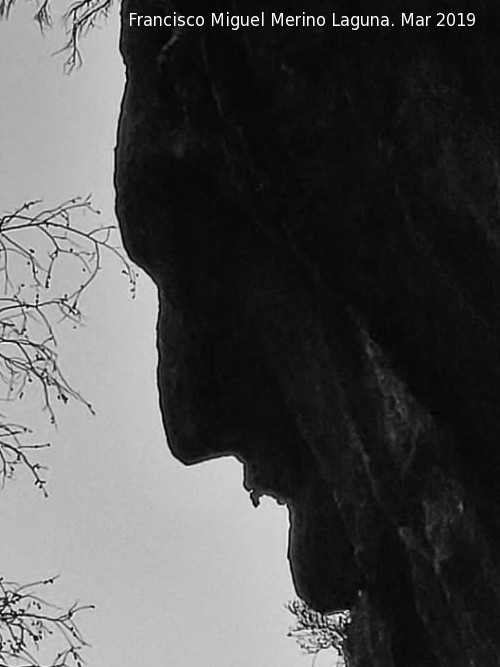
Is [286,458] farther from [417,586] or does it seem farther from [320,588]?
[417,586]

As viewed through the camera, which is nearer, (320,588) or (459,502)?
(459,502)

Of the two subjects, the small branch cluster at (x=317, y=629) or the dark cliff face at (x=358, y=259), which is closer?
the dark cliff face at (x=358, y=259)

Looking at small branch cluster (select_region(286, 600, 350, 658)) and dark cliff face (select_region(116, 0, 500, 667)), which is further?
small branch cluster (select_region(286, 600, 350, 658))

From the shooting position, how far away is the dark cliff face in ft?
22.4

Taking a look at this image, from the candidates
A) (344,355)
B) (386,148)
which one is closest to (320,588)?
(344,355)

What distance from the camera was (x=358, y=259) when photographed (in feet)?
24.9

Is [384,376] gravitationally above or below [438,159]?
below

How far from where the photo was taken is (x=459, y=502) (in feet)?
23.8

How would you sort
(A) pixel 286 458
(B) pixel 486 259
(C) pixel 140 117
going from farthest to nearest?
(A) pixel 286 458 → (C) pixel 140 117 → (B) pixel 486 259

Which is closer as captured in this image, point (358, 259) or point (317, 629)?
point (358, 259)

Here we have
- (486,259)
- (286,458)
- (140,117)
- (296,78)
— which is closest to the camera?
(486,259)

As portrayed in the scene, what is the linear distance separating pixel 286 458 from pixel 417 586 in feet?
6.32

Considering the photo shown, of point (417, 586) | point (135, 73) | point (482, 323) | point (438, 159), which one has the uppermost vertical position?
point (135, 73)

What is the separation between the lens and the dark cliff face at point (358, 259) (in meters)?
6.81
